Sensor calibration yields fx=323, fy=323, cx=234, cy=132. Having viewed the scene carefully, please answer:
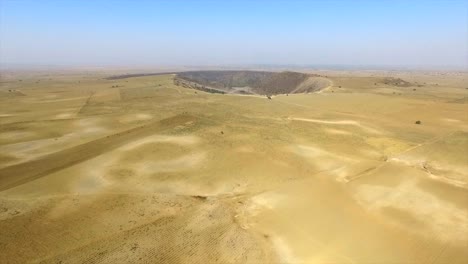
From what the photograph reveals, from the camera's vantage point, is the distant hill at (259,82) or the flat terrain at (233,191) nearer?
the flat terrain at (233,191)

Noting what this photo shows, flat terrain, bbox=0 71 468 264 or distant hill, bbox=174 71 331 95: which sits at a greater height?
distant hill, bbox=174 71 331 95

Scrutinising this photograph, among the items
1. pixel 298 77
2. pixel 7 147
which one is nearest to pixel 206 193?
pixel 7 147

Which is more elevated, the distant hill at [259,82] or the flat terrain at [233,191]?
the distant hill at [259,82]

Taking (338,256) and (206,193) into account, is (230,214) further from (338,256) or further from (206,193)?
(338,256)

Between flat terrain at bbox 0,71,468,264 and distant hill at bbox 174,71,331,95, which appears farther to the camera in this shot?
distant hill at bbox 174,71,331,95
